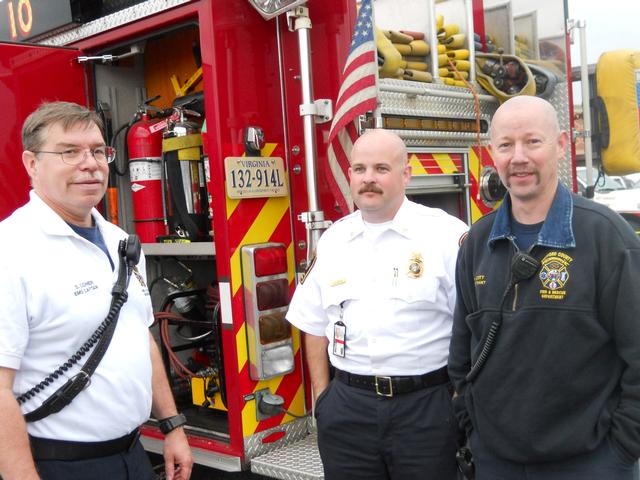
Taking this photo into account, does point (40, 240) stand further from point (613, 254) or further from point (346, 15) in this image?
point (346, 15)

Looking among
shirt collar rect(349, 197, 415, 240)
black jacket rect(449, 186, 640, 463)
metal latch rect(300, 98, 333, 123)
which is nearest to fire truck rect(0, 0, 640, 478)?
metal latch rect(300, 98, 333, 123)

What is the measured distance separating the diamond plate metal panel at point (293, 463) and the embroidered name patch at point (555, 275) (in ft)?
4.96

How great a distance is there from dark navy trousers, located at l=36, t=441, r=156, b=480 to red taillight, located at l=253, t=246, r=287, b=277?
116cm

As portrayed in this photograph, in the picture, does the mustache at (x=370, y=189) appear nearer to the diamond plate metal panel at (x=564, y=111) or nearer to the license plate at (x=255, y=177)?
the license plate at (x=255, y=177)

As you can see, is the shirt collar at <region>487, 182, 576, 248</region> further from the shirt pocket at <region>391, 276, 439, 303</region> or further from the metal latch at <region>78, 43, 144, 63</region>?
the metal latch at <region>78, 43, 144, 63</region>

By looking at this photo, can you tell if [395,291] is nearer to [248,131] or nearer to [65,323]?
[65,323]

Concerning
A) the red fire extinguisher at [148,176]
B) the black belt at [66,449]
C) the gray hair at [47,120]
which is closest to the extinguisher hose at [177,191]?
the red fire extinguisher at [148,176]

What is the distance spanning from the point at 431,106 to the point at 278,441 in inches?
71.5

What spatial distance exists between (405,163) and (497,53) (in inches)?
83.8

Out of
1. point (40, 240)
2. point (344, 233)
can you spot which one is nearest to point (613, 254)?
point (344, 233)

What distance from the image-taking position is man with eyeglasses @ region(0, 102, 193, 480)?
1880mm

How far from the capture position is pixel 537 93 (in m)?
4.33

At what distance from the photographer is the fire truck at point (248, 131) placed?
3195mm

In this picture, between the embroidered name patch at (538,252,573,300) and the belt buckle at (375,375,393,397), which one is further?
the belt buckle at (375,375,393,397)
